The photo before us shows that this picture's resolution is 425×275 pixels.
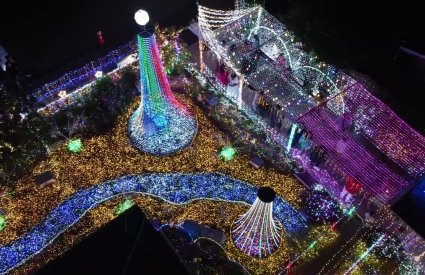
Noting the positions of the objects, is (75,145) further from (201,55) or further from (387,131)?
(387,131)

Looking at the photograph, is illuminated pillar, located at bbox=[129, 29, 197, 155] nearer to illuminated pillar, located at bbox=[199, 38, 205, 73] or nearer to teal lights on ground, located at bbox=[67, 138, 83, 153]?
teal lights on ground, located at bbox=[67, 138, 83, 153]

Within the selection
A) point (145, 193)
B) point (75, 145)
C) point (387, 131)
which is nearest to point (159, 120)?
point (145, 193)

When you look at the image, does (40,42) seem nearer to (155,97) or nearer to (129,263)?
(155,97)

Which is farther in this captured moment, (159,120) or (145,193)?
(159,120)

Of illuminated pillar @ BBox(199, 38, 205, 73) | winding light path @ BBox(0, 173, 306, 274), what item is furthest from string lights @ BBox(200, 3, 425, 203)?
winding light path @ BBox(0, 173, 306, 274)

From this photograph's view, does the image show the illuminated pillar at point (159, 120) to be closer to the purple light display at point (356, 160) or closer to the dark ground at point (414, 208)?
the purple light display at point (356, 160)

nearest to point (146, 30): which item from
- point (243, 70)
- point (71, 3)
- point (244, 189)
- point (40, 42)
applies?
point (243, 70)
